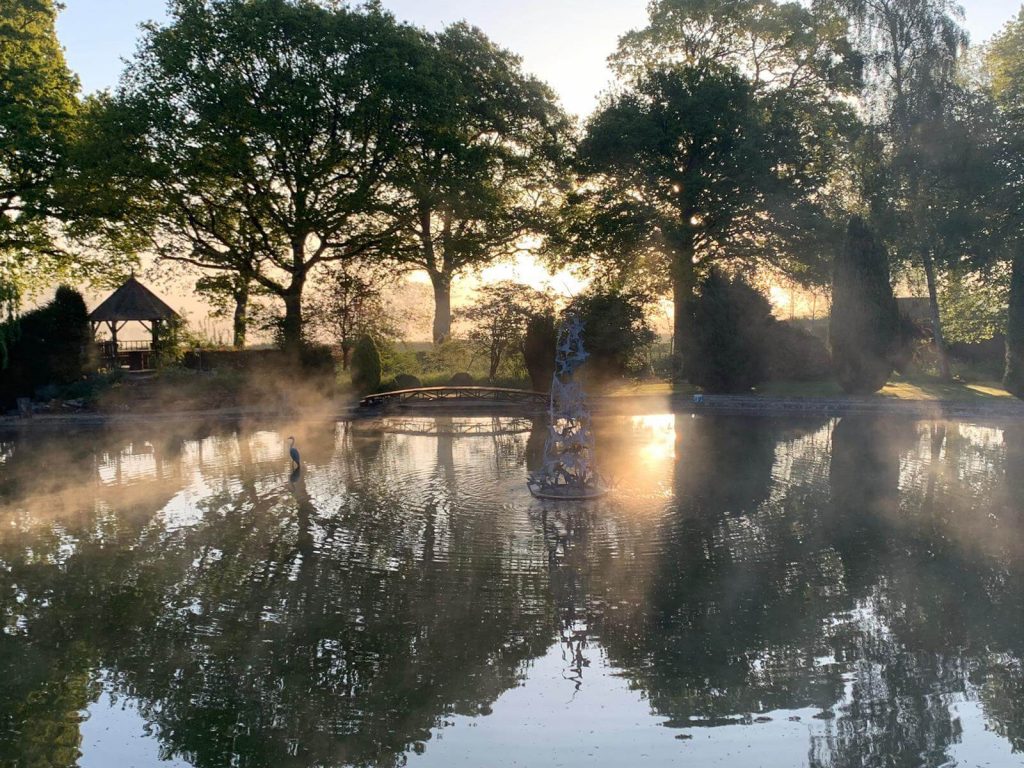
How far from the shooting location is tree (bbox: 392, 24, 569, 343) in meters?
33.2

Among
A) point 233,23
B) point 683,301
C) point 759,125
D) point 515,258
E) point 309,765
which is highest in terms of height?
point 233,23

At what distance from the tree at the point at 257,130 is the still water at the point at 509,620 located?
1757 centimetres

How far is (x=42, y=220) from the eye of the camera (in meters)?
34.1

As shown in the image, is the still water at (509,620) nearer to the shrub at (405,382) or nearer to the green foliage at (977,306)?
the shrub at (405,382)

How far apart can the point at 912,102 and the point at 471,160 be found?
17.9m

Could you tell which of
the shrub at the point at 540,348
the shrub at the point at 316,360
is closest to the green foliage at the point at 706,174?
the shrub at the point at 540,348

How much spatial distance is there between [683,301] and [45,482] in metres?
22.5

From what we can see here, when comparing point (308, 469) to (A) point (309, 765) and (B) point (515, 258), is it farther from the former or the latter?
(B) point (515, 258)

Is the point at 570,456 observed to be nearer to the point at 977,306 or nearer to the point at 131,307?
the point at 131,307

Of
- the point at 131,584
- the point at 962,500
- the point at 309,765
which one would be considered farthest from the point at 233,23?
the point at 309,765

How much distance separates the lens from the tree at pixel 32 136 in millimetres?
31188

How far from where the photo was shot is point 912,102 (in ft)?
107

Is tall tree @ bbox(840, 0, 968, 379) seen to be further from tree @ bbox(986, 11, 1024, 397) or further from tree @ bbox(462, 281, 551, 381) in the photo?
tree @ bbox(462, 281, 551, 381)

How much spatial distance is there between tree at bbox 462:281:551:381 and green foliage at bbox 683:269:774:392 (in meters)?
6.36
